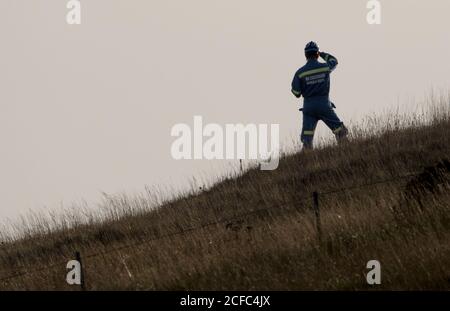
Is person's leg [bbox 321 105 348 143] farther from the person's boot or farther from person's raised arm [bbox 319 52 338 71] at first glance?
→ person's raised arm [bbox 319 52 338 71]

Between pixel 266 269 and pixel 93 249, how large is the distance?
217 inches

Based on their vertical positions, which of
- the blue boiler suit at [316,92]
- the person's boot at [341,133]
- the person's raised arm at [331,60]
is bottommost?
the person's boot at [341,133]

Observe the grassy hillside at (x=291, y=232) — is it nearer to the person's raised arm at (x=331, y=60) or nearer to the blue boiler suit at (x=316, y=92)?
the blue boiler suit at (x=316, y=92)

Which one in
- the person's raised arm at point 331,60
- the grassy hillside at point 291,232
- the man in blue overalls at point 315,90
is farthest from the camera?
the person's raised arm at point 331,60

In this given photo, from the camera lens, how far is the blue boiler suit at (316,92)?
20406 mm

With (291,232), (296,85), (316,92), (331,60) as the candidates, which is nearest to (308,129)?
(316,92)

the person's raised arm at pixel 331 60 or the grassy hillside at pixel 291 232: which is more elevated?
the person's raised arm at pixel 331 60

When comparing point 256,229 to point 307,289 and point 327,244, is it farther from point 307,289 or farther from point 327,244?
point 307,289

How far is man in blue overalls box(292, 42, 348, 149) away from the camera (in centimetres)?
2039

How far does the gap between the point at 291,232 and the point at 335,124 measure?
24.1 ft

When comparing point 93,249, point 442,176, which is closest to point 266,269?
point 442,176

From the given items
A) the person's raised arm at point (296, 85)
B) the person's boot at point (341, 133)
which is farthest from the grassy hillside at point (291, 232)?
the person's raised arm at point (296, 85)
